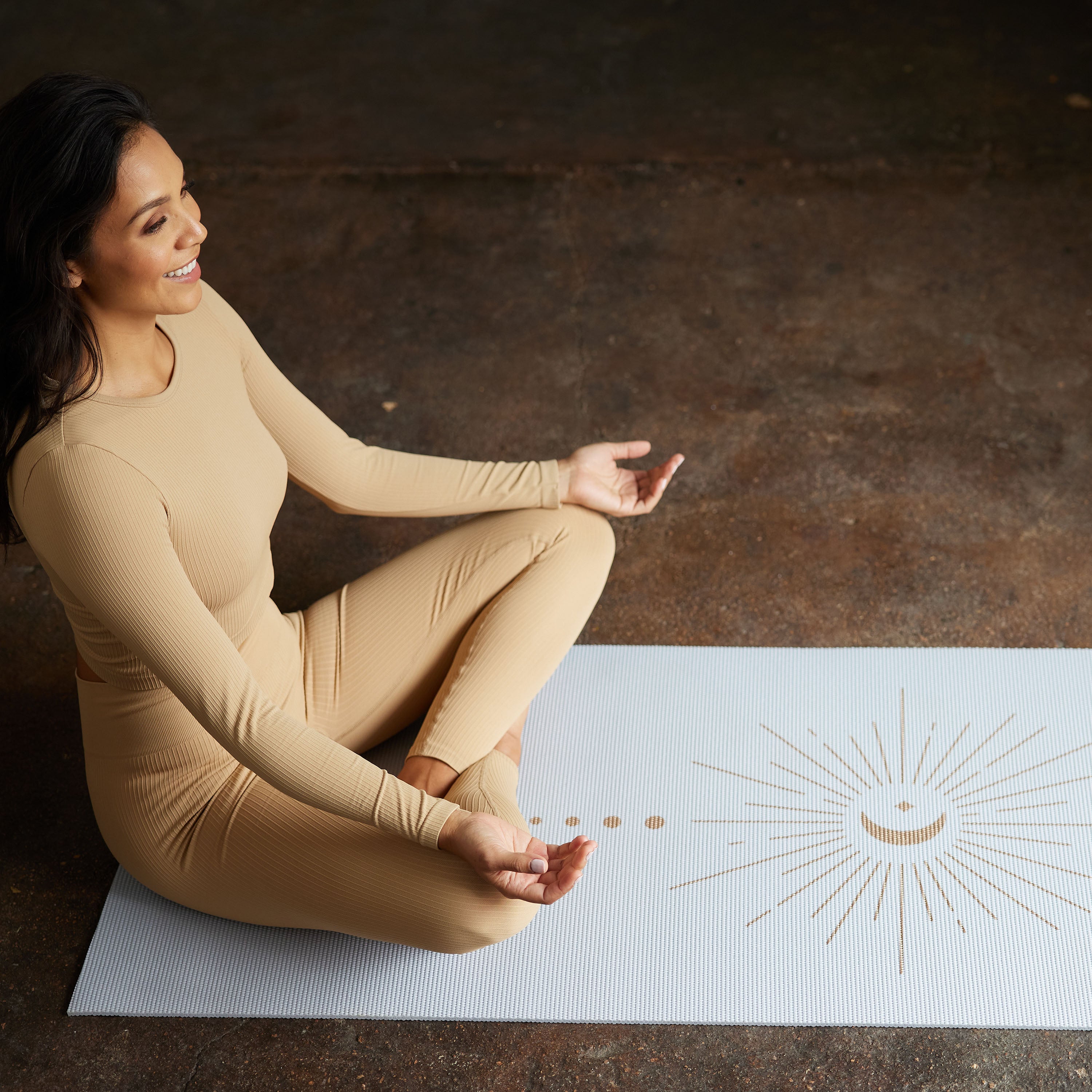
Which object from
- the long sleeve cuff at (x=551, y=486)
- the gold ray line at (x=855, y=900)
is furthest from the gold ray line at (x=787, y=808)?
the long sleeve cuff at (x=551, y=486)

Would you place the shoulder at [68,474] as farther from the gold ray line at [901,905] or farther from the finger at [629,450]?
the gold ray line at [901,905]

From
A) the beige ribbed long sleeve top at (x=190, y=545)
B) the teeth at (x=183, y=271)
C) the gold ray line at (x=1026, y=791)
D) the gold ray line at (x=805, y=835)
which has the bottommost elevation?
the gold ray line at (x=1026, y=791)

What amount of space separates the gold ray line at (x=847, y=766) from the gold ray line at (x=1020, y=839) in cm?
18

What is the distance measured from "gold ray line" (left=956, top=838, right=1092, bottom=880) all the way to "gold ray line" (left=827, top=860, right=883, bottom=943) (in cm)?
14

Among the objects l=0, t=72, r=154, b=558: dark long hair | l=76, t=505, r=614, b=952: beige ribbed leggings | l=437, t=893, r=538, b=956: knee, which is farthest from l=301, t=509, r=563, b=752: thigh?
l=0, t=72, r=154, b=558: dark long hair

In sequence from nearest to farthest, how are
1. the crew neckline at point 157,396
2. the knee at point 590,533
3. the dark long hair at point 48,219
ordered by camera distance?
1. the dark long hair at point 48,219
2. the crew neckline at point 157,396
3. the knee at point 590,533

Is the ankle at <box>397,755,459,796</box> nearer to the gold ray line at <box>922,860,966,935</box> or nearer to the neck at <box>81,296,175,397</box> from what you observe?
the neck at <box>81,296,175,397</box>

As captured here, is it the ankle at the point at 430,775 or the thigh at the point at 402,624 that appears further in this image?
the thigh at the point at 402,624

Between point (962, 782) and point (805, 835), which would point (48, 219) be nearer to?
point (805, 835)

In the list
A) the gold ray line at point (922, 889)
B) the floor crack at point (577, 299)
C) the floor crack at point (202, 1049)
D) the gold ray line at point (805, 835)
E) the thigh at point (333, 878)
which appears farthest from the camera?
the floor crack at point (577, 299)

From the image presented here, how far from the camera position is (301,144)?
3592mm

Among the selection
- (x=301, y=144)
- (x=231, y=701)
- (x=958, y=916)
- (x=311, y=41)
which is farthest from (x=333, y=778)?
(x=311, y=41)

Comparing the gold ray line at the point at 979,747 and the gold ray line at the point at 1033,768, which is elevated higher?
the gold ray line at the point at 979,747

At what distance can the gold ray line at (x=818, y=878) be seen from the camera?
66.3 inches
